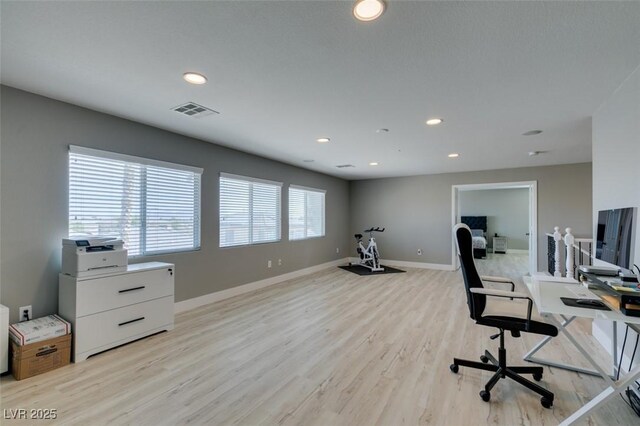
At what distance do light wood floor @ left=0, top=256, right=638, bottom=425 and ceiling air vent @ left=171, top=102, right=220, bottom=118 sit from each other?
240 cm

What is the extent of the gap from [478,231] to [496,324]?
8811mm

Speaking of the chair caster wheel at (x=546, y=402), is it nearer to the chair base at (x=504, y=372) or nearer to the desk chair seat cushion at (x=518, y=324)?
the chair base at (x=504, y=372)

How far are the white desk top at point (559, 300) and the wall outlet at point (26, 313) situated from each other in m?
3.99

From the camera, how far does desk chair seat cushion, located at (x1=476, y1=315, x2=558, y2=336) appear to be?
6.17ft

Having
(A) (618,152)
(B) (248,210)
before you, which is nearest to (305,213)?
(B) (248,210)

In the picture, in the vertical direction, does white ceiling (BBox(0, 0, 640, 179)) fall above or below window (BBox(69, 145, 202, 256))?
above

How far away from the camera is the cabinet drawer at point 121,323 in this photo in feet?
8.30

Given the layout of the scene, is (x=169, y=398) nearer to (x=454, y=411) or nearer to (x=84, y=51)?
(x=454, y=411)

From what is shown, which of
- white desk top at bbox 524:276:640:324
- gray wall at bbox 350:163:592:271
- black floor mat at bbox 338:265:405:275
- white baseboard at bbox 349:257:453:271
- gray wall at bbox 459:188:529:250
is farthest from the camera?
gray wall at bbox 459:188:529:250

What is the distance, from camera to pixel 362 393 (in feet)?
6.74

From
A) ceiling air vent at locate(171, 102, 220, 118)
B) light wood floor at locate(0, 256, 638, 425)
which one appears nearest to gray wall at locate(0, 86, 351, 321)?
light wood floor at locate(0, 256, 638, 425)

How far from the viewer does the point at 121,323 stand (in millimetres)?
2773

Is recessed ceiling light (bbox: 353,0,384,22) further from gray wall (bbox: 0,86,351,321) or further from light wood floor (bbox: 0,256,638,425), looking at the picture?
gray wall (bbox: 0,86,351,321)

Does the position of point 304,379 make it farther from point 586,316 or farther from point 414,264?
point 414,264
